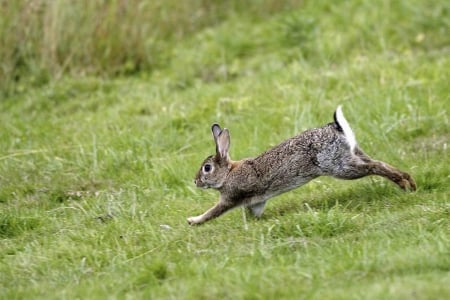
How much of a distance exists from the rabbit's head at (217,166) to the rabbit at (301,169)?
0.28 feet

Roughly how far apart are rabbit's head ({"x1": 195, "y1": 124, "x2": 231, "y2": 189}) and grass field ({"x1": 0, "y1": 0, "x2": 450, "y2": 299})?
239mm

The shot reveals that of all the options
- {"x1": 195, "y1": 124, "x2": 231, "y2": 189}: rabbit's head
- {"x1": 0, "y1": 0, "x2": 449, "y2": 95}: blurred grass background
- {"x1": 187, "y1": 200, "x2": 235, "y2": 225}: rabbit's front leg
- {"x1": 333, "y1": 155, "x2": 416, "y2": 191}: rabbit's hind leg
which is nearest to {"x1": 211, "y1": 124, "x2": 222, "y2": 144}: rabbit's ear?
{"x1": 195, "y1": 124, "x2": 231, "y2": 189}: rabbit's head

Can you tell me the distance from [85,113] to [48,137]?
879 millimetres

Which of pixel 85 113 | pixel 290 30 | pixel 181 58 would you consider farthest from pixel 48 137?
pixel 290 30

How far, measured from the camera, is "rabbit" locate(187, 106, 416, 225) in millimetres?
6469

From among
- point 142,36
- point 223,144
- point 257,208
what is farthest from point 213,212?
point 142,36

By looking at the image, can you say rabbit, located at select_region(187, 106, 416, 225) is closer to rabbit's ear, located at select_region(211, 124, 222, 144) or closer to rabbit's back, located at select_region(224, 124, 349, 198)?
rabbit's back, located at select_region(224, 124, 349, 198)

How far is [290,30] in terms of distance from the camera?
10.9 m

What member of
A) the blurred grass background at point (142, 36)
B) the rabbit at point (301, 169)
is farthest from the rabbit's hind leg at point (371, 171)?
the blurred grass background at point (142, 36)

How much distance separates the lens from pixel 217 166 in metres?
6.84

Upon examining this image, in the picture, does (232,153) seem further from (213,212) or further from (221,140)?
(213,212)

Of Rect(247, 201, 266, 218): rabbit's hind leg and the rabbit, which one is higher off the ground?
the rabbit

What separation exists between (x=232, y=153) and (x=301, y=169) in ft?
4.80

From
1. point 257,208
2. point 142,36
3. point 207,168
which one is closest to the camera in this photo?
point 257,208
